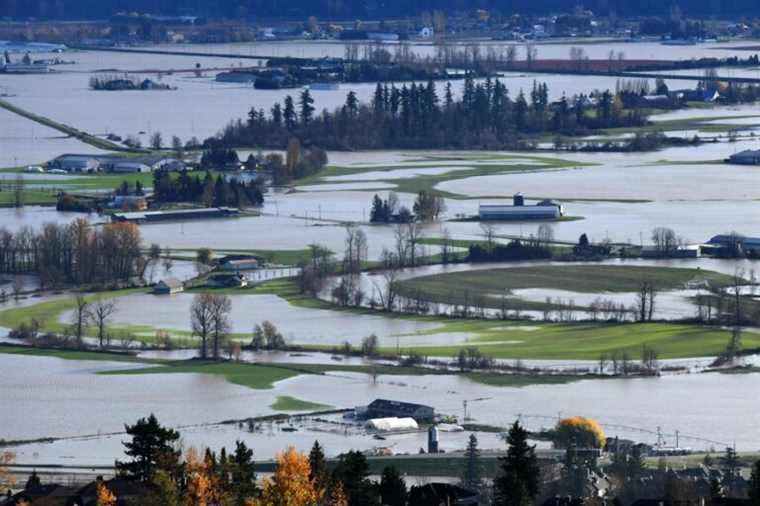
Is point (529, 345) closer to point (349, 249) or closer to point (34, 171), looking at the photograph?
point (349, 249)

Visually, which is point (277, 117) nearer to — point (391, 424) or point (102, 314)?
point (102, 314)

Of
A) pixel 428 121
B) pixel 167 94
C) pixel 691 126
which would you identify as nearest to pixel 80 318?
pixel 428 121

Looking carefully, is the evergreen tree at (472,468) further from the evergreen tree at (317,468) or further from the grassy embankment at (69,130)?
the grassy embankment at (69,130)

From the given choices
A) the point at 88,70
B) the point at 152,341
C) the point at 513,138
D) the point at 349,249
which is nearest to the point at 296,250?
the point at 349,249

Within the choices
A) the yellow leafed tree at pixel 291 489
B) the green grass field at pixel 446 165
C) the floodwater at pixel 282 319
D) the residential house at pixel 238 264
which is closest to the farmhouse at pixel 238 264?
the residential house at pixel 238 264

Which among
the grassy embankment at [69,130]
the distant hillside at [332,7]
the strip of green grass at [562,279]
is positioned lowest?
the distant hillside at [332,7]

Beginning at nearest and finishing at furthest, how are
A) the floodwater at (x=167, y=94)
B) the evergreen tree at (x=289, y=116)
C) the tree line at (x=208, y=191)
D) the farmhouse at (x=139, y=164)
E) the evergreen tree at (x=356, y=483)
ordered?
A: 1. the evergreen tree at (x=356, y=483)
2. the tree line at (x=208, y=191)
3. the farmhouse at (x=139, y=164)
4. the evergreen tree at (x=289, y=116)
5. the floodwater at (x=167, y=94)
